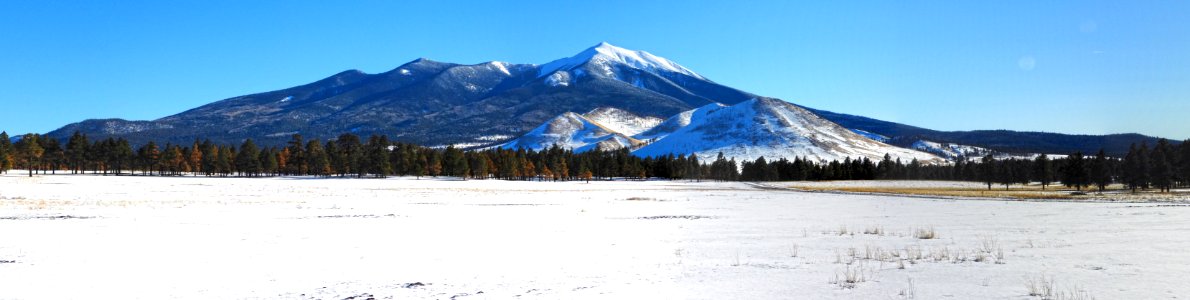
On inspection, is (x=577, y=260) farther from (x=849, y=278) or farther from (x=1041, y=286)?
(x=1041, y=286)

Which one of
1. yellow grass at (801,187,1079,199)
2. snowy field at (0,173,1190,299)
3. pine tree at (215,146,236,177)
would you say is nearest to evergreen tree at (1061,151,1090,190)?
yellow grass at (801,187,1079,199)

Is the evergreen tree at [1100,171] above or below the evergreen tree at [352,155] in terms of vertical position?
below

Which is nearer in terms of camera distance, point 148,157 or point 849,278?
point 849,278

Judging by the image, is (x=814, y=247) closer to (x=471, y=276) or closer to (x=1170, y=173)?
(x=471, y=276)

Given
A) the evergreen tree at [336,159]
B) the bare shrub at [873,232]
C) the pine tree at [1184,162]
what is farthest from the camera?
the evergreen tree at [336,159]

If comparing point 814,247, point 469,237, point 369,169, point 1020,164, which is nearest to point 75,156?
point 369,169

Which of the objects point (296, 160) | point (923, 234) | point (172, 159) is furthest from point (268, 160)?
point (923, 234)

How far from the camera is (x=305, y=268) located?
17078 mm

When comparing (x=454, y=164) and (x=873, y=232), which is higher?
(x=454, y=164)

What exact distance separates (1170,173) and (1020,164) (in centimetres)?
8945

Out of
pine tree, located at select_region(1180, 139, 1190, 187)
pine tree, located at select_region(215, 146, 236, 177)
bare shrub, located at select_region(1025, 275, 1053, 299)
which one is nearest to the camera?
bare shrub, located at select_region(1025, 275, 1053, 299)

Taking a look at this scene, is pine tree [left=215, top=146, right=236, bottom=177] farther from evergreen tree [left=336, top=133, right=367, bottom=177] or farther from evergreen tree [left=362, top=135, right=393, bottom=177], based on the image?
evergreen tree [left=362, top=135, right=393, bottom=177]

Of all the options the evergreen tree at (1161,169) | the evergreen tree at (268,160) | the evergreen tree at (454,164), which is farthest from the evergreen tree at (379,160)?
the evergreen tree at (1161,169)

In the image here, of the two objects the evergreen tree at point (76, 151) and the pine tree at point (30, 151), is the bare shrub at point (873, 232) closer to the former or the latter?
the pine tree at point (30, 151)
